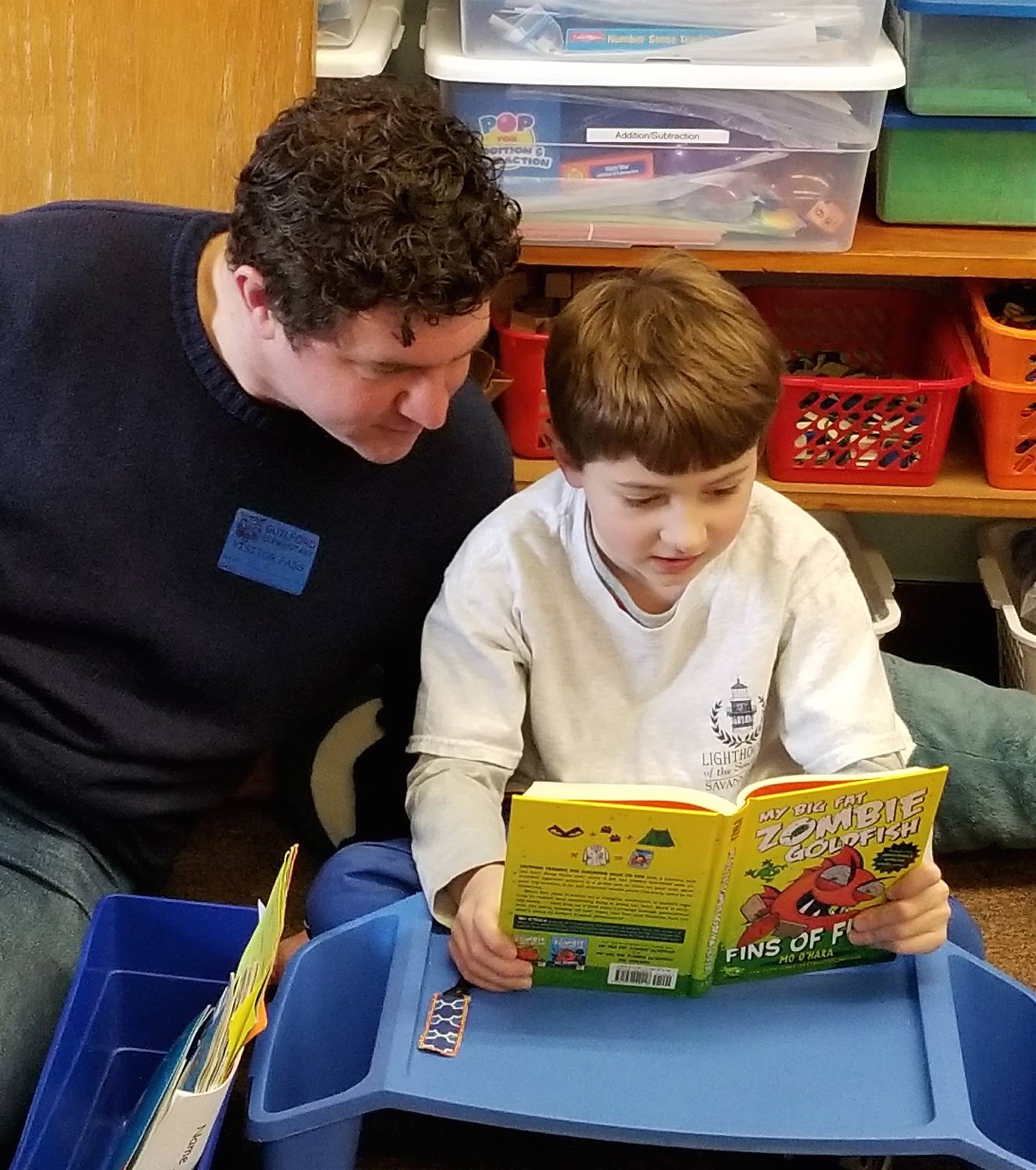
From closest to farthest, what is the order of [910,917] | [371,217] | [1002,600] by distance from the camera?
1. [371,217]
2. [910,917]
3. [1002,600]

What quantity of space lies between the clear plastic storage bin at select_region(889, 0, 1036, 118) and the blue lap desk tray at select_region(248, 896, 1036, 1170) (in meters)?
0.76

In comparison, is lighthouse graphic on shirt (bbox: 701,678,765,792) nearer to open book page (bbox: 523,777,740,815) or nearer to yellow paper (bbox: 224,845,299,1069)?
open book page (bbox: 523,777,740,815)

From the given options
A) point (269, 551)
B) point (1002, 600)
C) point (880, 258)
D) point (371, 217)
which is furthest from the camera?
point (1002, 600)

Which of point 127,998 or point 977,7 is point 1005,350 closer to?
point 977,7

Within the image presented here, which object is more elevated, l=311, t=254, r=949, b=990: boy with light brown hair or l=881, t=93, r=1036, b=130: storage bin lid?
l=881, t=93, r=1036, b=130: storage bin lid

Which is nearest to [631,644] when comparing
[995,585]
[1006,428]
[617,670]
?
[617,670]

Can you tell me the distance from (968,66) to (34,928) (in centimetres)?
109

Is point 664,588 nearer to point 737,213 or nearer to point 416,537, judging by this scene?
point 416,537

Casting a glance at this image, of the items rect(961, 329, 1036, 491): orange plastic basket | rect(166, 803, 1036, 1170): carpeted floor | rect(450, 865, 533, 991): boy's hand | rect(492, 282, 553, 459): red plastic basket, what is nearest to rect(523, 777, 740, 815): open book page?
rect(450, 865, 533, 991): boy's hand

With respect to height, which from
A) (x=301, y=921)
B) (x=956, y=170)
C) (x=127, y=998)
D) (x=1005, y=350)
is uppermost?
(x=956, y=170)

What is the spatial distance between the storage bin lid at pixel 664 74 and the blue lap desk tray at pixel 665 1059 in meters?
0.71

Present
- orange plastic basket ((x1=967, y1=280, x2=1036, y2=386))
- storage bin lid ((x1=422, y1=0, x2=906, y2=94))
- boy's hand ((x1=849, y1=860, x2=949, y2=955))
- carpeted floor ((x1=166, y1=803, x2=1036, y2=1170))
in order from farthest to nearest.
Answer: orange plastic basket ((x1=967, y1=280, x2=1036, y2=386)), storage bin lid ((x1=422, y1=0, x2=906, y2=94)), carpeted floor ((x1=166, y1=803, x2=1036, y2=1170)), boy's hand ((x1=849, y1=860, x2=949, y2=955))

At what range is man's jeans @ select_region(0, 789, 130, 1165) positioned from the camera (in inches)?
38.0

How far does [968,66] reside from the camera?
4.09 ft
